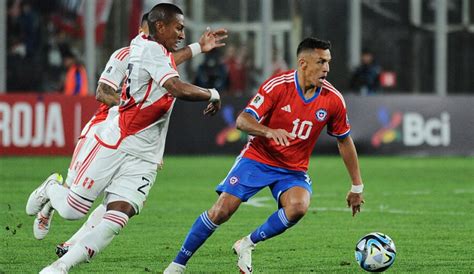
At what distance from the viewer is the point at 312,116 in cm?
898

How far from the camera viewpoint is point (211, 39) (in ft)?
31.6

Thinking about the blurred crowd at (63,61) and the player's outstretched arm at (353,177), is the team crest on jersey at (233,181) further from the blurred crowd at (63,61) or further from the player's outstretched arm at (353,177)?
the blurred crowd at (63,61)

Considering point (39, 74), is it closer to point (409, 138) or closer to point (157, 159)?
point (409, 138)

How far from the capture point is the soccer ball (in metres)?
8.74

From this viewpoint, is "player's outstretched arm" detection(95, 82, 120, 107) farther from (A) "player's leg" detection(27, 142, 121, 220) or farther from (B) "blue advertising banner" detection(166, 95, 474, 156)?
(B) "blue advertising banner" detection(166, 95, 474, 156)

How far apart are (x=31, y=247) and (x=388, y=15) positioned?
62.9 ft

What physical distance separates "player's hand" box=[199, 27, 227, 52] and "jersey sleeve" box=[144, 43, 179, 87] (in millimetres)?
1151

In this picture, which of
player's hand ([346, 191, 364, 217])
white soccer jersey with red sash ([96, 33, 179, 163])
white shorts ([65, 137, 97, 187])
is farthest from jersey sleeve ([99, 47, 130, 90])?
player's hand ([346, 191, 364, 217])

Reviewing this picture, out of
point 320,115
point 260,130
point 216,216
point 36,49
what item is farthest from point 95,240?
point 36,49

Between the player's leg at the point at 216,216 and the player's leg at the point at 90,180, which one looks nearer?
the player's leg at the point at 90,180

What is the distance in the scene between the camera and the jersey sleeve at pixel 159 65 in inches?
326

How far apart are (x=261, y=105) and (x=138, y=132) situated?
0.94 metres

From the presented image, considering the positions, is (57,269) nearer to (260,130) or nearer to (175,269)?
(175,269)

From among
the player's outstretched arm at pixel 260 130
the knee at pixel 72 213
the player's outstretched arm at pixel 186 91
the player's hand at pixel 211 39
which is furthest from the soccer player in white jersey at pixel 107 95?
the player's outstretched arm at pixel 260 130
